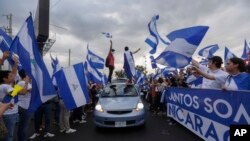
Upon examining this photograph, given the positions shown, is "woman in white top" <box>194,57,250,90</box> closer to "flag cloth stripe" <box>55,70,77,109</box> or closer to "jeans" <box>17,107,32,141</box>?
"jeans" <box>17,107,32,141</box>

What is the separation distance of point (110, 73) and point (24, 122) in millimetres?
9921

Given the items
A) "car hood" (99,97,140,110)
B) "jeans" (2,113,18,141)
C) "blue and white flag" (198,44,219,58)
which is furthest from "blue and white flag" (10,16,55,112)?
"blue and white flag" (198,44,219,58)

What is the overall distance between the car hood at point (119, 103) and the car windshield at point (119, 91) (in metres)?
0.38

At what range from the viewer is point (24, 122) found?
629 cm

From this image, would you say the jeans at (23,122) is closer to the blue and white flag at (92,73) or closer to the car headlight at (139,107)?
the car headlight at (139,107)

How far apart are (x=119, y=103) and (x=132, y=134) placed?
1224 millimetres

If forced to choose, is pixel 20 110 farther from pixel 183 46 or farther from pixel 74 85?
pixel 183 46

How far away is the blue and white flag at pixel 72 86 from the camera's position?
867 cm

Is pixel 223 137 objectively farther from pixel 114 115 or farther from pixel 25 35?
pixel 25 35

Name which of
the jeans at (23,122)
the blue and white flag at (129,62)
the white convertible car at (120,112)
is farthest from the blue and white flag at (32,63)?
the blue and white flag at (129,62)

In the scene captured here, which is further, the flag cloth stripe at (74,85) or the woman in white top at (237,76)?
the flag cloth stripe at (74,85)

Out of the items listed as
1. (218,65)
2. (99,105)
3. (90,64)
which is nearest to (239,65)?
(218,65)

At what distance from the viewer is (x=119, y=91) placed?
33.8ft

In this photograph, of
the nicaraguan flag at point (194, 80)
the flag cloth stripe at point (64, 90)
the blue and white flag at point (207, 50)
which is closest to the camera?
the flag cloth stripe at point (64, 90)
